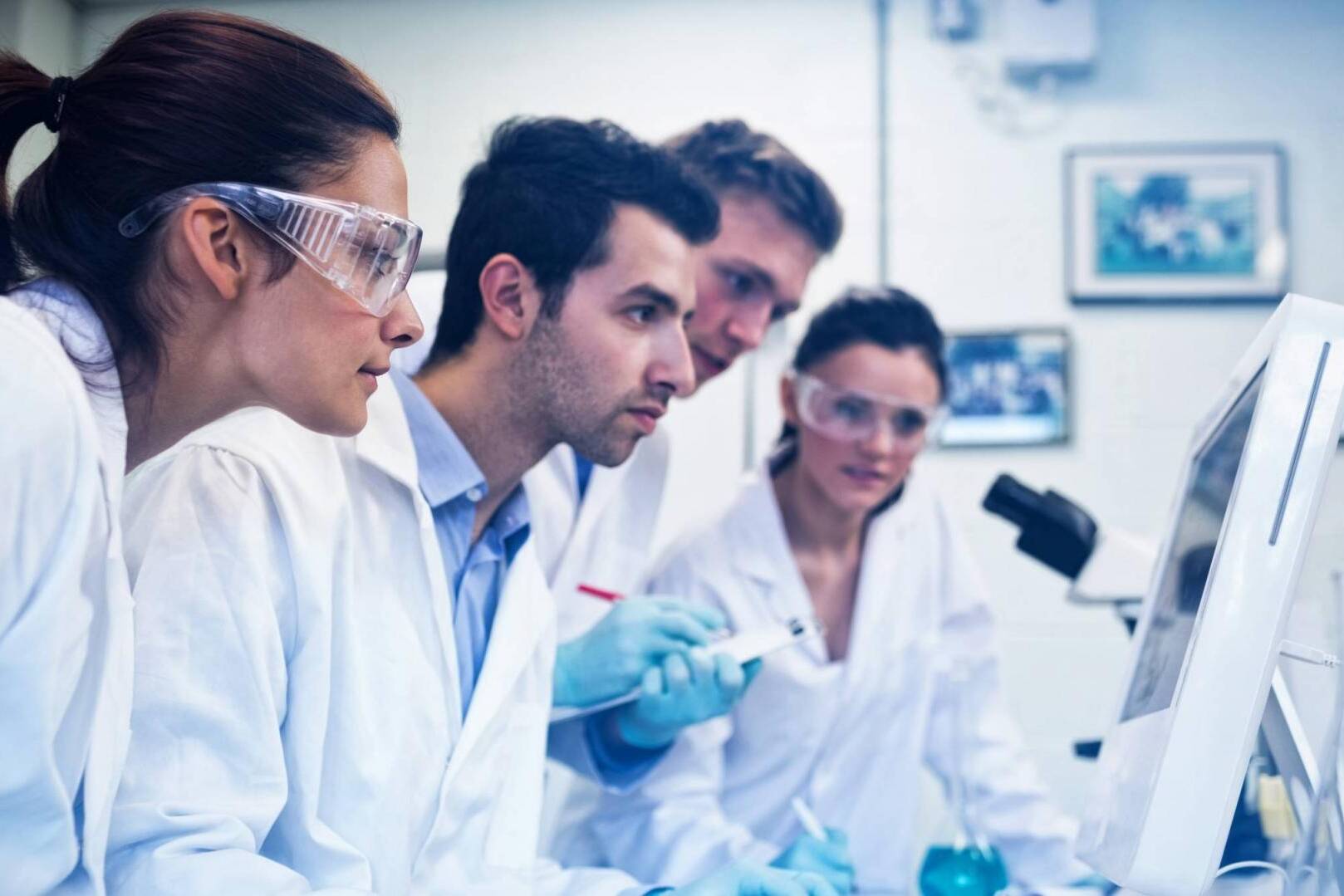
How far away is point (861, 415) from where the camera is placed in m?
1.93

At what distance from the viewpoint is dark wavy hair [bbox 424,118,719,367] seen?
143 cm

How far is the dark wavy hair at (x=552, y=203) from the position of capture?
1427mm

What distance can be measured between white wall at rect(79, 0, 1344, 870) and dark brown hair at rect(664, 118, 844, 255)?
816 mm

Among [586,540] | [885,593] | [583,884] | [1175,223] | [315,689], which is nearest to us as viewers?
[315,689]

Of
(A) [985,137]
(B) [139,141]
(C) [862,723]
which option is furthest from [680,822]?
(A) [985,137]

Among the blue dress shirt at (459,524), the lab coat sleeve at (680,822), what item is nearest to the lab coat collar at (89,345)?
the blue dress shirt at (459,524)

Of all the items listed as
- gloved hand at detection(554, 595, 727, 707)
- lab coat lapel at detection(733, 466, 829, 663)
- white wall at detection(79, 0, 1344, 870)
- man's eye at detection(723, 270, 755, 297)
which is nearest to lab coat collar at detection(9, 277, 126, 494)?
gloved hand at detection(554, 595, 727, 707)

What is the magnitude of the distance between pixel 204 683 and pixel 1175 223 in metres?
2.51

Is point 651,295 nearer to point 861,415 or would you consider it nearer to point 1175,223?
point 861,415

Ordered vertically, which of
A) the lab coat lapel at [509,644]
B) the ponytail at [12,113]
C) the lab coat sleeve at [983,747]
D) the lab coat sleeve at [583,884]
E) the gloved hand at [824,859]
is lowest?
the lab coat sleeve at [983,747]

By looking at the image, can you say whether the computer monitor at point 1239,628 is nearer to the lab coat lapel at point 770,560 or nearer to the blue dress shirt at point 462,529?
the blue dress shirt at point 462,529

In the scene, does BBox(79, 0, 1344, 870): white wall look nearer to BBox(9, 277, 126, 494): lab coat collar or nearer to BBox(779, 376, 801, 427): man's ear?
BBox(779, 376, 801, 427): man's ear

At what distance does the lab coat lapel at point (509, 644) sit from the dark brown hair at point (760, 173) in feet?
2.67

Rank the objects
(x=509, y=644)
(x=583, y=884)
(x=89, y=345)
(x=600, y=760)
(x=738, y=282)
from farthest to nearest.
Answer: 1. (x=738, y=282)
2. (x=600, y=760)
3. (x=509, y=644)
4. (x=583, y=884)
5. (x=89, y=345)
